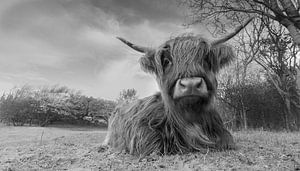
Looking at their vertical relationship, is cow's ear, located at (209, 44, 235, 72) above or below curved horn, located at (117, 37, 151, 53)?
below

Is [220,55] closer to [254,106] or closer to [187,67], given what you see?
[187,67]

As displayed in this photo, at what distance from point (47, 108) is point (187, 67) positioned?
12859 mm

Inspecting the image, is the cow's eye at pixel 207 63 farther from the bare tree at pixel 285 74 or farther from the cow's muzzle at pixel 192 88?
the bare tree at pixel 285 74

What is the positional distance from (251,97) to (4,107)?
49.8 ft

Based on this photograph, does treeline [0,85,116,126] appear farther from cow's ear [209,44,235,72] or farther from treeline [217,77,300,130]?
cow's ear [209,44,235,72]

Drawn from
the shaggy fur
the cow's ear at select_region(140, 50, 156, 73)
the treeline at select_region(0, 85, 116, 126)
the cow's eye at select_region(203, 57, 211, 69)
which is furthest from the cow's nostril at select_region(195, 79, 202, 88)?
the treeline at select_region(0, 85, 116, 126)

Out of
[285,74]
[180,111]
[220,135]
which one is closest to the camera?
[180,111]

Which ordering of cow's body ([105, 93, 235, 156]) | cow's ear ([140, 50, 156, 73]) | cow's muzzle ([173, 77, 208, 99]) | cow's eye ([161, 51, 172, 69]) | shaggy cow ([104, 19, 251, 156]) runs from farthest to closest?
cow's ear ([140, 50, 156, 73]) → cow's eye ([161, 51, 172, 69]) → cow's body ([105, 93, 235, 156]) → shaggy cow ([104, 19, 251, 156]) → cow's muzzle ([173, 77, 208, 99])

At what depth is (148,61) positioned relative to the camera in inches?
105

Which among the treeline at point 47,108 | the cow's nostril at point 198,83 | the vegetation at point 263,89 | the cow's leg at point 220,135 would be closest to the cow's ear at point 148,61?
the cow's nostril at point 198,83

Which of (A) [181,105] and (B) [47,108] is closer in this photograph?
(A) [181,105]

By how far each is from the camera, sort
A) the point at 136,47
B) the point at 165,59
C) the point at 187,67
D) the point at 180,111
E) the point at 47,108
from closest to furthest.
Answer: the point at 187,67 < the point at 180,111 < the point at 165,59 < the point at 136,47 < the point at 47,108

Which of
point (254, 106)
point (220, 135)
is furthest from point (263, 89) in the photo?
point (220, 135)

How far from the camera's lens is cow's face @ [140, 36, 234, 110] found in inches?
81.0
